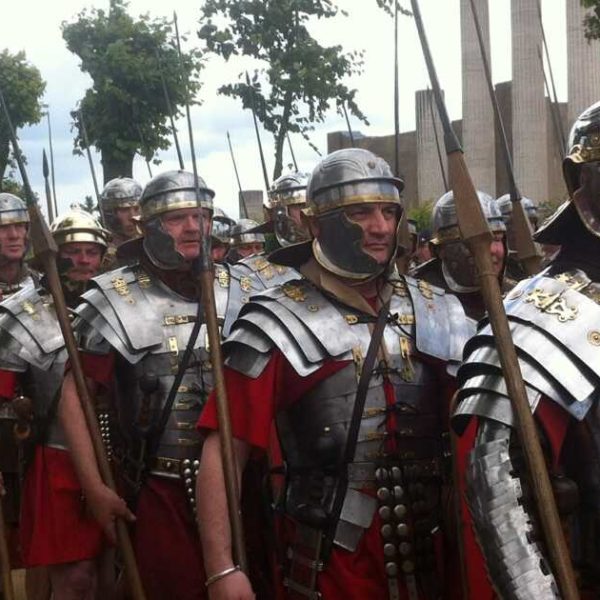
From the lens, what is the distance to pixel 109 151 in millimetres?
14914

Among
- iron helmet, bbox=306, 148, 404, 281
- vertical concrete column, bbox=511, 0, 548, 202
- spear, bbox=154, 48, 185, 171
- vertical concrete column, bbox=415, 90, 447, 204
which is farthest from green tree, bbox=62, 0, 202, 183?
vertical concrete column, bbox=415, 90, 447, 204

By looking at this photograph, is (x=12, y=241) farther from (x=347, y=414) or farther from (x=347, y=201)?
(x=347, y=414)

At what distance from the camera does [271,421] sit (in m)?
4.57

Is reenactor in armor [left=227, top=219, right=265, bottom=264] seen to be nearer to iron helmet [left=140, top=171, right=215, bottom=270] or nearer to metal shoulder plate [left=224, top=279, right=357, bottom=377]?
iron helmet [left=140, top=171, right=215, bottom=270]

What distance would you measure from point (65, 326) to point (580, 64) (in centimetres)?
1937

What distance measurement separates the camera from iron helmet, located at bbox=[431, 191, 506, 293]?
22.2 feet

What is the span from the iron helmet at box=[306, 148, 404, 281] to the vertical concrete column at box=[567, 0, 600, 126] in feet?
62.7

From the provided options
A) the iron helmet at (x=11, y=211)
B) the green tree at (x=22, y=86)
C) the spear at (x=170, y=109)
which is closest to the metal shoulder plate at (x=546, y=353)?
the spear at (x=170, y=109)

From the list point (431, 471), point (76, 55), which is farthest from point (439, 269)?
point (76, 55)

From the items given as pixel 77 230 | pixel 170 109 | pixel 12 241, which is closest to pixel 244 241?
pixel 12 241

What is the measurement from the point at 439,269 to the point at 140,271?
1.67 metres

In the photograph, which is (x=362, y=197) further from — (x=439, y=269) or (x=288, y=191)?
(x=288, y=191)

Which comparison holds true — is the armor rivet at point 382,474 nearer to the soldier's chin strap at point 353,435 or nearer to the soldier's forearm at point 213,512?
the soldier's chin strap at point 353,435

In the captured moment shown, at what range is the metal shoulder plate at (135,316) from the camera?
236 inches
